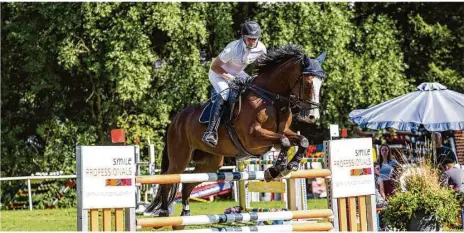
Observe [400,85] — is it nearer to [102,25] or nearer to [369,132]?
[369,132]

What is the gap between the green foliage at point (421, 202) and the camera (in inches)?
344

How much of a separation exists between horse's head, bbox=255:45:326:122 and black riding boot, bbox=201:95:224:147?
48 centimetres

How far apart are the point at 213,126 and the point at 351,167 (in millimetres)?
1457

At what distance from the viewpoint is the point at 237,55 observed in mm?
7777

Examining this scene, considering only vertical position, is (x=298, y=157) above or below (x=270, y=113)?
below

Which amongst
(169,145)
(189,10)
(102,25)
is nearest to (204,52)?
(189,10)

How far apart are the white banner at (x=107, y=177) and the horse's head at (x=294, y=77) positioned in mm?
1861

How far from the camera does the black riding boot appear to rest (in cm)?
767

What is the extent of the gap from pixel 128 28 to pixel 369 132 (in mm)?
6625

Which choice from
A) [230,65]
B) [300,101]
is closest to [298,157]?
[300,101]

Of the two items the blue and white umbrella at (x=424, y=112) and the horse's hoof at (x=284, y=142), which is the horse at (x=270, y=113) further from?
the blue and white umbrella at (x=424, y=112)

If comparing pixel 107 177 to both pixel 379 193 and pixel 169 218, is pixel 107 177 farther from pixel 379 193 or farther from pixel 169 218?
pixel 379 193

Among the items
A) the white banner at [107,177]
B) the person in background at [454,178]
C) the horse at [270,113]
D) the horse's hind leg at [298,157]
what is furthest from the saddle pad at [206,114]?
the person in background at [454,178]

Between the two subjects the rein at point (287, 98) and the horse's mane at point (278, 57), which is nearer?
the rein at point (287, 98)
